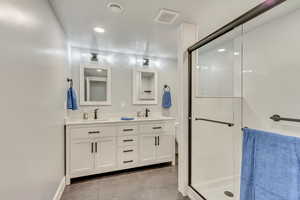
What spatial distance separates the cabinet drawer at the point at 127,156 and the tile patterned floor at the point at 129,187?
176mm

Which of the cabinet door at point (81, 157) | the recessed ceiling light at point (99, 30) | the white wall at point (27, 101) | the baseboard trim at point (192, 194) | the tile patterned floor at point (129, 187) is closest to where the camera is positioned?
the white wall at point (27, 101)

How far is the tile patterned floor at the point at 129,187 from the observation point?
1991 millimetres

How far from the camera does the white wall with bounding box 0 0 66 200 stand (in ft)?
2.93

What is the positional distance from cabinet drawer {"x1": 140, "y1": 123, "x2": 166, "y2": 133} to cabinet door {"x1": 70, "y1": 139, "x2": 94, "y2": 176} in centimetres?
94

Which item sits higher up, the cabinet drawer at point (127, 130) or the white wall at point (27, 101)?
the white wall at point (27, 101)

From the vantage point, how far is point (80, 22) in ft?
6.59

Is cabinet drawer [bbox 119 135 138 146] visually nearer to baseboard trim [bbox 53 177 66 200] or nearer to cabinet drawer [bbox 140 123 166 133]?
cabinet drawer [bbox 140 123 166 133]

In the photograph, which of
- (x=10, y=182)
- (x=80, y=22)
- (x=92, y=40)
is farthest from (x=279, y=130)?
(x=92, y=40)

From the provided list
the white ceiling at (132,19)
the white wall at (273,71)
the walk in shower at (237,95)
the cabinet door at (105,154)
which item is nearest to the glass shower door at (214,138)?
the walk in shower at (237,95)

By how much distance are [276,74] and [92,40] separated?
281cm

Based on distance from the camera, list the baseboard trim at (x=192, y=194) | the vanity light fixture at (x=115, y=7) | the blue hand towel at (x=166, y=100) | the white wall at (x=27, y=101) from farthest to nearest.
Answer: the blue hand towel at (x=166, y=100) → the baseboard trim at (x=192, y=194) → the vanity light fixture at (x=115, y=7) → the white wall at (x=27, y=101)

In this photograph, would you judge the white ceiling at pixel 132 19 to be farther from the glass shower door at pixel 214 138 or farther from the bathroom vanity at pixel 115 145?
the bathroom vanity at pixel 115 145

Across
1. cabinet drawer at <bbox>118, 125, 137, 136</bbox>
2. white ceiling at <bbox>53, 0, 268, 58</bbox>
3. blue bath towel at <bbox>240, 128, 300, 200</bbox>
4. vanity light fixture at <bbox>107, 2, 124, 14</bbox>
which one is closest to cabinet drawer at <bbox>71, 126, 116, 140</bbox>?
cabinet drawer at <bbox>118, 125, 137, 136</bbox>

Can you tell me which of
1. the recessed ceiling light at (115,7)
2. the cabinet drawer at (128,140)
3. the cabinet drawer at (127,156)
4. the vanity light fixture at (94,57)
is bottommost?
the cabinet drawer at (127,156)
